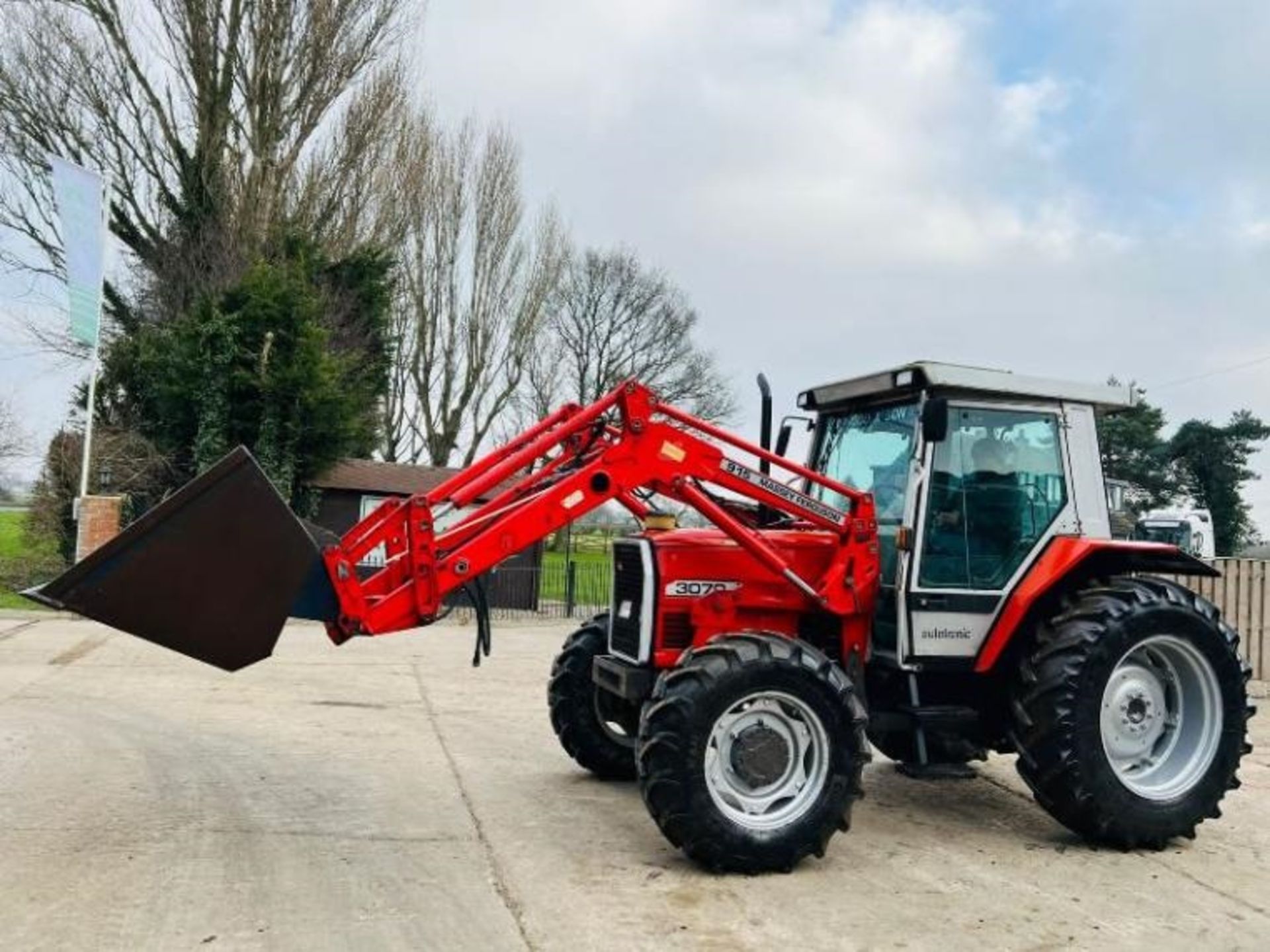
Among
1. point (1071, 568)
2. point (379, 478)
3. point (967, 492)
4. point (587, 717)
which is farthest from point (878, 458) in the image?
point (379, 478)

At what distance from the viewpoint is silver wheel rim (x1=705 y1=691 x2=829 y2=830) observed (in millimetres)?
5090

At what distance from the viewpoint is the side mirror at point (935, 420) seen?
219 inches

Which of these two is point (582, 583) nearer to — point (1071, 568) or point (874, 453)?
point (874, 453)

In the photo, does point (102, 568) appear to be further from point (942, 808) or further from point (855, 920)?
point (942, 808)

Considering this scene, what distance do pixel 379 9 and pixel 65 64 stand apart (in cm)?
668

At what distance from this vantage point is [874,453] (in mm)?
6457

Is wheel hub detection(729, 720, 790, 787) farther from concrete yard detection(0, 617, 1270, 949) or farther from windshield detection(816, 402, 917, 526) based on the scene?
windshield detection(816, 402, 917, 526)

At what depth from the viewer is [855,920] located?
446 centimetres

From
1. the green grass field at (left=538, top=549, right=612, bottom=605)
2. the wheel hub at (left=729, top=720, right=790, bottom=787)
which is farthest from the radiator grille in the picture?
the green grass field at (left=538, top=549, right=612, bottom=605)

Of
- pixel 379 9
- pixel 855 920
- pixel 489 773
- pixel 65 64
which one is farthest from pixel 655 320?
pixel 855 920

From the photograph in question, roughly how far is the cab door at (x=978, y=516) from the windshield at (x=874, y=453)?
0.23m

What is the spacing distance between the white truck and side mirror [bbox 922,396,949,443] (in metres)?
27.4

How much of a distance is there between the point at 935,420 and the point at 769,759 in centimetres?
188

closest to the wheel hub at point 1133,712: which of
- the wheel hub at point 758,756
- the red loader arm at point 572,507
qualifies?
the red loader arm at point 572,507
